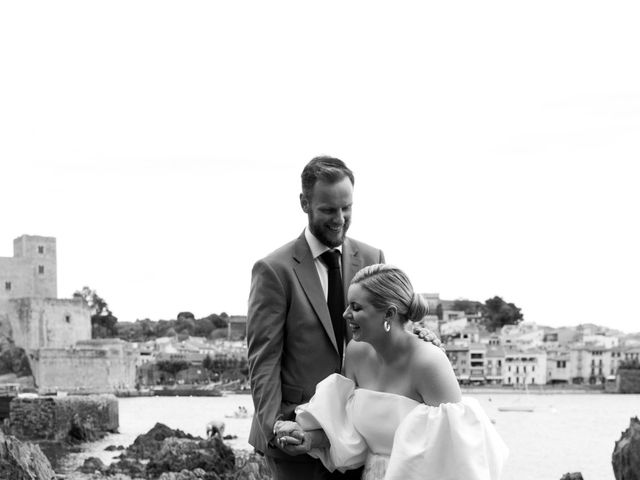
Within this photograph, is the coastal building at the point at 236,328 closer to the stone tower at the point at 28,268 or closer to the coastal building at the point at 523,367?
the coastal building at the point at 523,367

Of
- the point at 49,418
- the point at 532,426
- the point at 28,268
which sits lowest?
the point at 532,426

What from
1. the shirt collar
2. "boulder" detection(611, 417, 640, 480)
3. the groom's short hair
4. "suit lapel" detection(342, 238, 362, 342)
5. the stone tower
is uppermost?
the stone tower

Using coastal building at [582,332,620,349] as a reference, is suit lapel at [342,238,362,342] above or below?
above

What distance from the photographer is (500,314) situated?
114m

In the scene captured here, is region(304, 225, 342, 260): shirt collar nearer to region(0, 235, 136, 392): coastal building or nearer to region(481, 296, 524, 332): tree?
region(0, 235, 136, 392): coastal building

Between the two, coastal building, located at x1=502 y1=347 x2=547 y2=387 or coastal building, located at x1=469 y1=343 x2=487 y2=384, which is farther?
coastal building, located at x1=502 y1=347 x2=547 y2=387

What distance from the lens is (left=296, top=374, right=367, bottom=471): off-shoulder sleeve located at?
12.3 feet

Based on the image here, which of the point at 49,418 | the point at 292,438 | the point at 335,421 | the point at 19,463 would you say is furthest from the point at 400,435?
the point at 49,418

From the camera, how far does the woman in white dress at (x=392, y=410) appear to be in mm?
3546

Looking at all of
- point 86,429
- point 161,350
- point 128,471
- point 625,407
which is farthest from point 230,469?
point 161,350

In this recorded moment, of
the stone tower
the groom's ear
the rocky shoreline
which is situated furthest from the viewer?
the stone tower

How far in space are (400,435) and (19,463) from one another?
8285 millimetres

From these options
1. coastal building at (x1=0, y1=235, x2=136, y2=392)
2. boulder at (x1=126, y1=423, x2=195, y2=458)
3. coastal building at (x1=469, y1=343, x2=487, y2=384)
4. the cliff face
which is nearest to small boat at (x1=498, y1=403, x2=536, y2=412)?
coastal building at (x1=0, y1=235, x2=136, y2=392)

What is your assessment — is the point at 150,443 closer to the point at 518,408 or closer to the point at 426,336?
the point at 426,336
